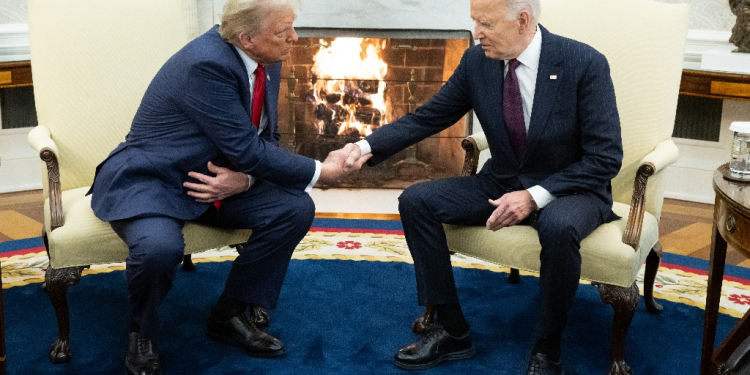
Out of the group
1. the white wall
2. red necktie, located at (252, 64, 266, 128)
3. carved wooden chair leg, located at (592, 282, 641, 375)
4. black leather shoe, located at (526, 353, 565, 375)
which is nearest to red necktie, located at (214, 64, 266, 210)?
red necktie, located at (252, 64, 266, 128)

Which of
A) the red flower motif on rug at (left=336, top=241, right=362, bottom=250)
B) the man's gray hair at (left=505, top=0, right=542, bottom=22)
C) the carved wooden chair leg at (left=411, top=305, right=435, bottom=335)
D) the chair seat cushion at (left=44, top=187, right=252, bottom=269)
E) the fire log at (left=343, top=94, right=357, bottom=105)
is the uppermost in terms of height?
the man's gray hair at (left=505, top=0, right=542, bottom=22)

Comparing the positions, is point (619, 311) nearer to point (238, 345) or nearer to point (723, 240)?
point (723, 240)

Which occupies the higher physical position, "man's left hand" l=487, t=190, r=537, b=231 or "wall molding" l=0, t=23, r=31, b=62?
"wall molding" l=0, t=23, r=31, b=62

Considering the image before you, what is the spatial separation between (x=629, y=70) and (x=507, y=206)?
2.45 feet

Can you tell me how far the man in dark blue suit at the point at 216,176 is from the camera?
2252mm

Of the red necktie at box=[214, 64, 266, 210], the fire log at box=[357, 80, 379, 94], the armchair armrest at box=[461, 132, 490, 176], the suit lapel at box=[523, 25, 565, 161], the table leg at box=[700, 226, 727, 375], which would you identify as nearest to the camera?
the table leg at box=[700, 226, 727, 375]

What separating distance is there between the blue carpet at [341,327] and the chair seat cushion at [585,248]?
13.1 inches

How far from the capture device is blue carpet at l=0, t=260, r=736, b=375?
2.40 meters

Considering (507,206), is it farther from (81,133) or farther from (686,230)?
(686,230)

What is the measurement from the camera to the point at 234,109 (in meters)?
2.31

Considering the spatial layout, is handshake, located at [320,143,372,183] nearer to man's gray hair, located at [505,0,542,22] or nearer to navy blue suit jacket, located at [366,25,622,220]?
navy blue suit jacket, located at [366,25,622,220]

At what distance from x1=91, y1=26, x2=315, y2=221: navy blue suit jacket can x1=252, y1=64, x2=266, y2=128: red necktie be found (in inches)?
1.8

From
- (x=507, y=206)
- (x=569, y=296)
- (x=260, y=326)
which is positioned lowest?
(x=260, y=326)

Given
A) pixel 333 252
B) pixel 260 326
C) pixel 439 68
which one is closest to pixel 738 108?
pixel 439 68
